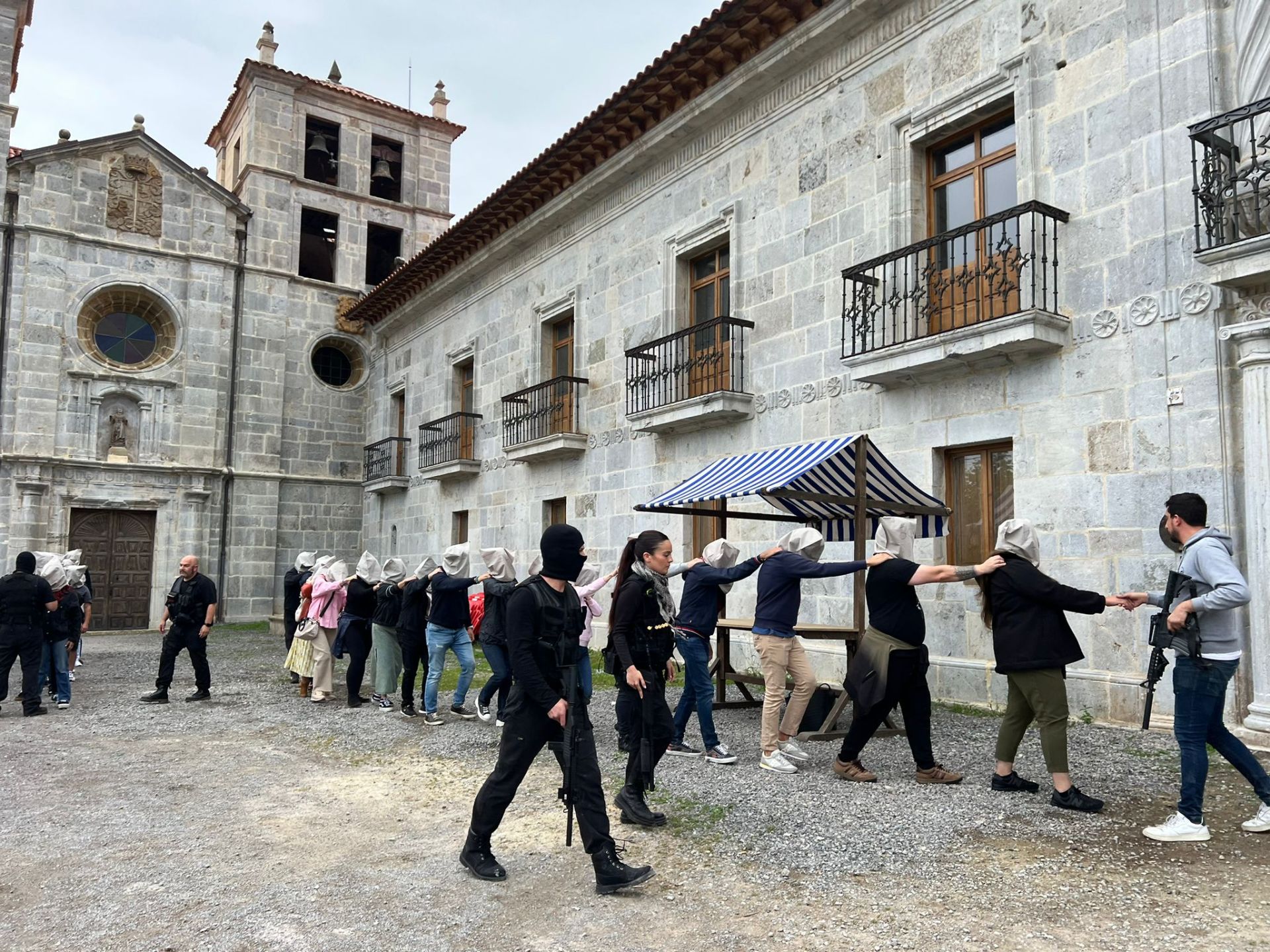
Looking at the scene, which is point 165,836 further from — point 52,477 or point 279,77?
point 279,77

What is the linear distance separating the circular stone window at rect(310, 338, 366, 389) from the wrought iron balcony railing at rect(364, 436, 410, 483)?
6.67 ft

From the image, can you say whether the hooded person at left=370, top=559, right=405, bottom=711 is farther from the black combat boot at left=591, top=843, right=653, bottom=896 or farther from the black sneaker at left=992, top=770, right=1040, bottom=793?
the black sneaker at left=992, top=770, right=1040, bottom=793

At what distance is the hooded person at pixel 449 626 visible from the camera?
322 inches

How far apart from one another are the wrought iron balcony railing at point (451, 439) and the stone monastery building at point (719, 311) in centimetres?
9

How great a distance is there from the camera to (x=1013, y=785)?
5.44 metres

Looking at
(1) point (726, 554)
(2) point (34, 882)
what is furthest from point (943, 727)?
(2) point (34, 882)

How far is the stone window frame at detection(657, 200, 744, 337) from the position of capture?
12195 millimetres

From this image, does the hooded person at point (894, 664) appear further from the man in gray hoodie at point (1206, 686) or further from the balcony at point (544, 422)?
the balcony at point (544, 422)

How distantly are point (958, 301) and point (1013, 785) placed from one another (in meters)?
5.23

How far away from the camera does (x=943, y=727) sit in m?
7.58

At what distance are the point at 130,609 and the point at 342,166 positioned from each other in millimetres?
11506

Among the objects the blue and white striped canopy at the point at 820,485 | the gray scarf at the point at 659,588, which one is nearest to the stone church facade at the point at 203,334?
the blue and white striped canopy at the point at 820,485

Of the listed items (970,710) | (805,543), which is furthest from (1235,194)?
(970,710)

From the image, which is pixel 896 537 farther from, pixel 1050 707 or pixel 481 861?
pixel 481 861
